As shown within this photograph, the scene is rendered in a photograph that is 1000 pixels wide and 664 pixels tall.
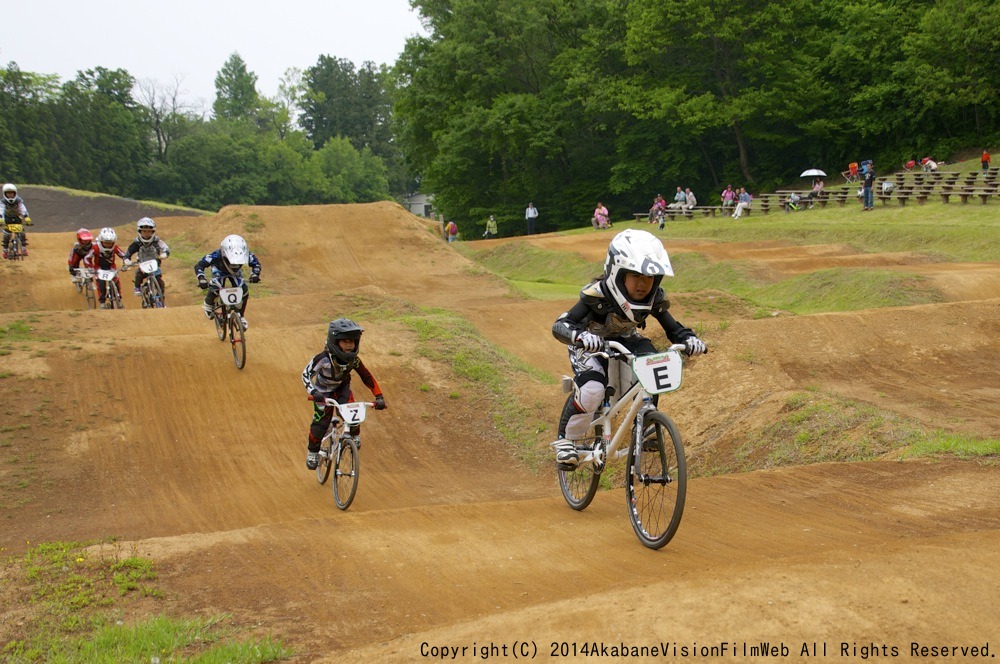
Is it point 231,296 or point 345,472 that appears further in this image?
point 231,296

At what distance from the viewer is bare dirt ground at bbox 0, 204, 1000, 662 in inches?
201

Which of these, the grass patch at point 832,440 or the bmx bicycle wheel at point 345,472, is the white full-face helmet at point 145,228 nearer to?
the bmx bicycle wheel at point 345,472

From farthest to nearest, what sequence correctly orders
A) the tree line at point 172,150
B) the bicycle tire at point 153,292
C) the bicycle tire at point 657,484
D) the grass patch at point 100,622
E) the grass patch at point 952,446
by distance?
the tree line at point 172,150
the bicycle tire at point 153,292
the grass patch at point 952,446
the bicycle tire at point 657,484
the grass patch at point 100,622

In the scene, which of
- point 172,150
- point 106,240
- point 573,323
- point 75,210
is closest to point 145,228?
point 106,240

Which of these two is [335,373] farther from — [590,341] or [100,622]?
[100,622]

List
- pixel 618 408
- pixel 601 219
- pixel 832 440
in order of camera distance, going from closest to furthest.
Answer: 1. pixel 618 408
2. pixel 832 440
3. pixel 601 219

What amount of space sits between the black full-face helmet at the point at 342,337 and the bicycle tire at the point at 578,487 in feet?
9.94

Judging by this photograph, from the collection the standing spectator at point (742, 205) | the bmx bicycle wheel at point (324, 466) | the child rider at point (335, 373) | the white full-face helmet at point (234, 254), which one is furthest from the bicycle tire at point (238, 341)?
the standing spectator at point (742, 205)

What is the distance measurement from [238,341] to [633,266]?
10.2 m

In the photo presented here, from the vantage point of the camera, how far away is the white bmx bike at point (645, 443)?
6723 mm

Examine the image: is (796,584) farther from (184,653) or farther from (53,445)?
(53,445)

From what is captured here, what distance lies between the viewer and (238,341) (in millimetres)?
15500

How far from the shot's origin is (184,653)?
209 inches

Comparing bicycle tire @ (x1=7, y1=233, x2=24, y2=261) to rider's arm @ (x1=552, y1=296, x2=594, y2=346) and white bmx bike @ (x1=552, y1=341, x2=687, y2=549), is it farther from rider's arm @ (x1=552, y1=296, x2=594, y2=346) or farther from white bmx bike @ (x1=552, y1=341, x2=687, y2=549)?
rider's arm @ (x1=552, y1=296, x2=594, y2=346)
